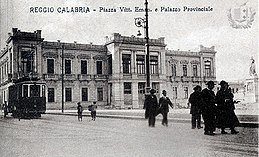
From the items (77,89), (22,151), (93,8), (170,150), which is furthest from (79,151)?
(77,89)

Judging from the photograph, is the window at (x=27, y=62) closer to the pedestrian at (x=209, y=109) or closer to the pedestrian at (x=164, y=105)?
the pedestrian at (x=164, y=105)

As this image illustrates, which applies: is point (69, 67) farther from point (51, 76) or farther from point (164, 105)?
point (164, 105)

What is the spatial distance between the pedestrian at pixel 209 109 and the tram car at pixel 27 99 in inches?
283

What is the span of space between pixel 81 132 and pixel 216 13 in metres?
4.08

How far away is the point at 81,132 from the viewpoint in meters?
7.98

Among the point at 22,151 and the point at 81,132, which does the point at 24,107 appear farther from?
the point at 22,151

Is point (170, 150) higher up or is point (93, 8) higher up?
point (93, 8)

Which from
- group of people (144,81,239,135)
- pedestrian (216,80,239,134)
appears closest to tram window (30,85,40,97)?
group of people (144,81,239,135)

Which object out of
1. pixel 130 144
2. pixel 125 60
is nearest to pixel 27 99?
pixel 125 60

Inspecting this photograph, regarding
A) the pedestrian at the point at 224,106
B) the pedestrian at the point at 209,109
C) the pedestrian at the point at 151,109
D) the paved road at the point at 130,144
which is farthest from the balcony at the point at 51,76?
the pedestrian at the point at 224,106

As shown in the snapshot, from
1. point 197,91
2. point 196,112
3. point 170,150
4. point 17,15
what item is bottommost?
point 170,150

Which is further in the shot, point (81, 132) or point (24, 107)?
point (24, 107)

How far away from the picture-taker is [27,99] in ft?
44.0

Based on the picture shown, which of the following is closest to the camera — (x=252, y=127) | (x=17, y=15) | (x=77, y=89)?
(x=17, y=15)
